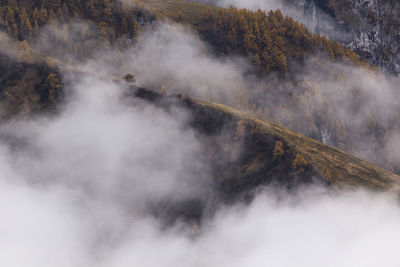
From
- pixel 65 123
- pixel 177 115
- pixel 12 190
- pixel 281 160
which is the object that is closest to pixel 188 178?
pixel 177 115

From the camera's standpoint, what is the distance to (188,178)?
507 ft

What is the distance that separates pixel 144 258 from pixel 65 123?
67.0m

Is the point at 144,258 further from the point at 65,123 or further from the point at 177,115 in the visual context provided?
the point at 65,123

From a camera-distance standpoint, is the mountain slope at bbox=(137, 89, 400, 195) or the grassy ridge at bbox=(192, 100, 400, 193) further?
the mountain slope at bbox=(137, 89, 400, 195)

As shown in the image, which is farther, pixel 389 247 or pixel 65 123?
pixel 65 123

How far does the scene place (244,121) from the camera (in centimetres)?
14750

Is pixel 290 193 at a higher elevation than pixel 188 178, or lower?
higher

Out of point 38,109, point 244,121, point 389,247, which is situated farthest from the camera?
point 38,109

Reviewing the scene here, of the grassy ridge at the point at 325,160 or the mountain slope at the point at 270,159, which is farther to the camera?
the mountain slope at the point at 270,159

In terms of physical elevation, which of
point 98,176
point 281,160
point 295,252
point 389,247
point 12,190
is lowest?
point 12,190

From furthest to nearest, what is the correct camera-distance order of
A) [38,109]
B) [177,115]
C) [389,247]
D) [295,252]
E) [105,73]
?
[105,73], [38,109], [177,115], [295,252], [389,247]

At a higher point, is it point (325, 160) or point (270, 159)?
point (325, 160)

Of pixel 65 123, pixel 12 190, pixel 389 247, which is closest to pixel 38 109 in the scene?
pixel 65 123

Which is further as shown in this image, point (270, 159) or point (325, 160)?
point (325, 160)
